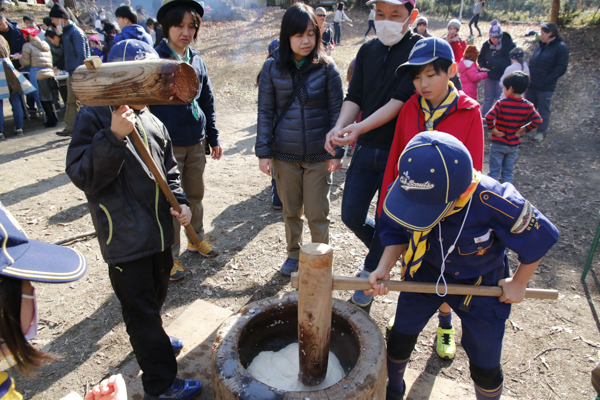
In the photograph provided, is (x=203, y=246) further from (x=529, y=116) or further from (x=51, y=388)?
(x=529, y=116)

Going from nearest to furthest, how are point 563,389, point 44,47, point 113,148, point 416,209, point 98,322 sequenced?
point 416,209, point 113,148, point 563,389, point 98,322, point 44,47

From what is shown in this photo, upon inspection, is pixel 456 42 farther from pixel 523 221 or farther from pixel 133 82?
pixel 133 82

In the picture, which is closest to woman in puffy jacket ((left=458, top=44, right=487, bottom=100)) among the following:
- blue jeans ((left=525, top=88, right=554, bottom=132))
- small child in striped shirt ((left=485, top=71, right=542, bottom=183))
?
blue jeans ((left=525, top=88, right=554, bottom=132))

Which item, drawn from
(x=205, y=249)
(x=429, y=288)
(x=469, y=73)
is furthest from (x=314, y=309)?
(x=469, y=73)

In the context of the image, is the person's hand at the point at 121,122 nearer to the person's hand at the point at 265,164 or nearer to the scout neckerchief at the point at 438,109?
the person's hand at the point at 265,164

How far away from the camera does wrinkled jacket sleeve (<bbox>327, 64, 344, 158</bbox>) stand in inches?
120

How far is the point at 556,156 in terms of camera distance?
668cm

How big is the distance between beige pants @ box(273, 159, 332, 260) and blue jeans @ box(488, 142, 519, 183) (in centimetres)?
280

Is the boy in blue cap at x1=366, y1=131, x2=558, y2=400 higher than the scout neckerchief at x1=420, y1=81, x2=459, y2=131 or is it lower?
lower

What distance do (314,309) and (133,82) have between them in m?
1.34

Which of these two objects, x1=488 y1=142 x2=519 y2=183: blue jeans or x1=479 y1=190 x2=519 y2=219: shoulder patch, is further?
x1=488 y1=142 x2=519 y2=183: blue jeans

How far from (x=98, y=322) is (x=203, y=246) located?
1173mm

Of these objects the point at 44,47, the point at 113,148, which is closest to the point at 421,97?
the point at 113,148

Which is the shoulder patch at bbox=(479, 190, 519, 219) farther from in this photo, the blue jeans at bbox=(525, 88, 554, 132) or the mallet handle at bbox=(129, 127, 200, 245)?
the blue jeans at bbox=(525, 88, 554, 132)
